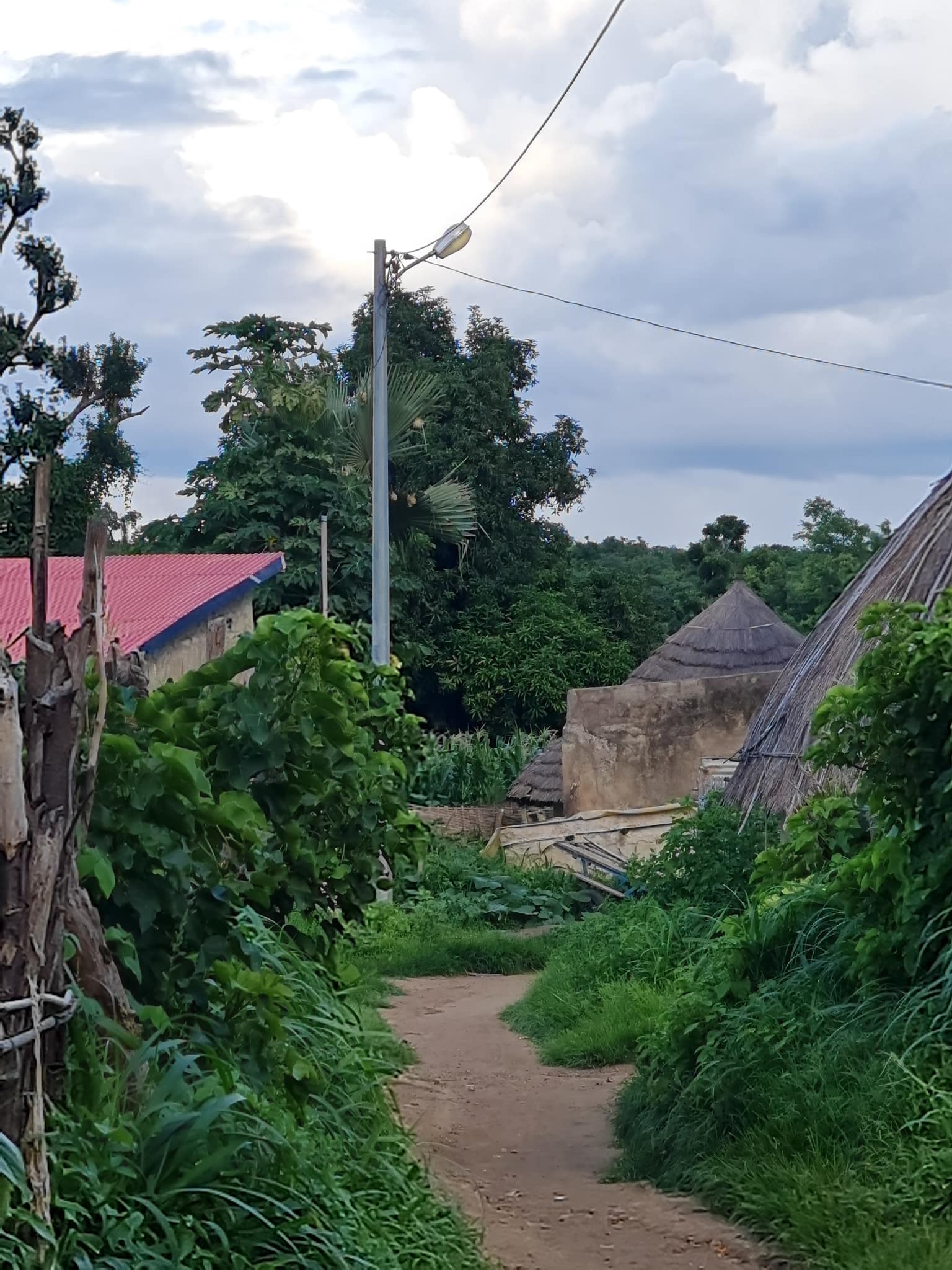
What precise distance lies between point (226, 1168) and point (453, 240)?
1118 cm

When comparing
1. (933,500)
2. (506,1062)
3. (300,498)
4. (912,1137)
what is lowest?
(506,1062)

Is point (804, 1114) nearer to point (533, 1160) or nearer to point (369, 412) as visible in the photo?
A: point (533, 1160)

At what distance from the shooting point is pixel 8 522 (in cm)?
2453

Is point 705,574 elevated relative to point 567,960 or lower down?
elevated

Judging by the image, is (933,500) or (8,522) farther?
(8,522)

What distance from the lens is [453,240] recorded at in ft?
44.9

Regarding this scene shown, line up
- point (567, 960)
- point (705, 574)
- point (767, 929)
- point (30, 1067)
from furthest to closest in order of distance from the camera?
point (705, 574) → point (567, 960) → point (767, 929) → point (30, 1067)

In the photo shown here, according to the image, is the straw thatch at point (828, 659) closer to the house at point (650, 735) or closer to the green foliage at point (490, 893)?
the green foliage at point (490, 893)

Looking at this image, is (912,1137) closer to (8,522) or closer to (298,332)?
(8,522)

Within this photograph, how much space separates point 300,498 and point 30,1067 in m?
22.7

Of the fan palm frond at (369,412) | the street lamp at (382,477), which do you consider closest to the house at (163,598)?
the fan palm frond at (369,412)

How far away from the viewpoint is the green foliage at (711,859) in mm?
9914

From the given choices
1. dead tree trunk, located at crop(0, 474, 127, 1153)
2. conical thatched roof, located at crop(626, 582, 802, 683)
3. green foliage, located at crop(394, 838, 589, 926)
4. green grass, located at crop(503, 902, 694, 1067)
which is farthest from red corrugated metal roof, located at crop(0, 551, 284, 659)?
dead tree trunk, located at crop(0, 474, 127, 1153)

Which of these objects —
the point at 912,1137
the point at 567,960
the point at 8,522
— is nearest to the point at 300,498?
the point at 8,522
